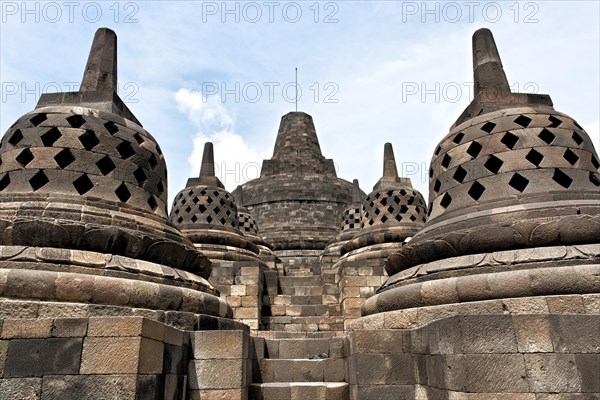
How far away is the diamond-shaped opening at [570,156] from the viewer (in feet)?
18.5

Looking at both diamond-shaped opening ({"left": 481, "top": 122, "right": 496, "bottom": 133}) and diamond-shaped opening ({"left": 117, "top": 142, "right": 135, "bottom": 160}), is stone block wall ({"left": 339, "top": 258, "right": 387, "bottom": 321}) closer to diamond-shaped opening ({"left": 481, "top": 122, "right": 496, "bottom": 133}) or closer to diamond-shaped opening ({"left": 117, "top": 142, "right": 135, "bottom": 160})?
diamond-shaped opening ({"left": 481, "top": 122, "right": 496, "bottom": 133})

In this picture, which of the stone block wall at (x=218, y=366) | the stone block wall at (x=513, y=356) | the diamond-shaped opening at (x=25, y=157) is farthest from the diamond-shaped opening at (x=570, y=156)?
the diamond-shaped opening at (x=25, y=157)

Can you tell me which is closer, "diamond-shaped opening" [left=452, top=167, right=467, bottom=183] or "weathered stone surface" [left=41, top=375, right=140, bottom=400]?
"weathered stone surface" [left=41, top=375, right=140, bottom=400]

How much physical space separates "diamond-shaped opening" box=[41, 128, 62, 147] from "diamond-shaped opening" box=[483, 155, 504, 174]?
18.7 ft

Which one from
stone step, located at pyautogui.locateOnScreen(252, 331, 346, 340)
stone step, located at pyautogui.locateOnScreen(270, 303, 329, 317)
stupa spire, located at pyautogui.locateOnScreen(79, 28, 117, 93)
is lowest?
stone step, located at pyautogui.locateOnScreen(252, 331, 346, 340)

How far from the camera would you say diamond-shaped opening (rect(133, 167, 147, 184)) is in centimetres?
590

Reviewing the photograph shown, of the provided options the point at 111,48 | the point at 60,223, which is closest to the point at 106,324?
the point at 60,223

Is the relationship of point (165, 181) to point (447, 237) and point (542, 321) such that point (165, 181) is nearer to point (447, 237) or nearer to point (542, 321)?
point (447, 237)

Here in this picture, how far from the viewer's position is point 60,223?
4.47 metres

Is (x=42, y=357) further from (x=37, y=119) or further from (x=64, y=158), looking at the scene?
(x=37, y=119)

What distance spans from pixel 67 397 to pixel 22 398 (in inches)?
12.4

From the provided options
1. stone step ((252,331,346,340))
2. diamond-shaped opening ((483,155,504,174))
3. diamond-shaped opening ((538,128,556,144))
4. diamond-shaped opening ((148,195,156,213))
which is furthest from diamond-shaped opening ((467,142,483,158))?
diamond-shaped opening ((148,195,156,213))

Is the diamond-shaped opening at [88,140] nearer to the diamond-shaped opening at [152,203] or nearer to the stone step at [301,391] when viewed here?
the diamond-shaped opening at [152,203]

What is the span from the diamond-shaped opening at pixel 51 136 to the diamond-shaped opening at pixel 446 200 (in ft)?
17.5
